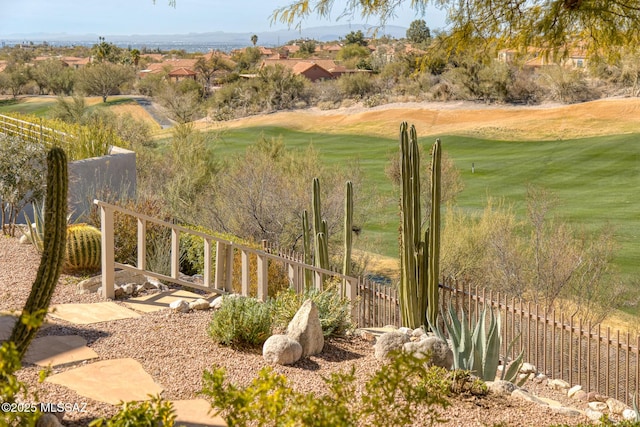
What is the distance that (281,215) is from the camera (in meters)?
20.6

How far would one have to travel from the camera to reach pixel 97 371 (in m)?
6.02

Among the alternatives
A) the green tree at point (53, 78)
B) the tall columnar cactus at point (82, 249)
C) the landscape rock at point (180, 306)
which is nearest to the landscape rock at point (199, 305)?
the landscape rock at point (180, 306)

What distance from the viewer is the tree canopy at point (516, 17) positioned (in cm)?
841

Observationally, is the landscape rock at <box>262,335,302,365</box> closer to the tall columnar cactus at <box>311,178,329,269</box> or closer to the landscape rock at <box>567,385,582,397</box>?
the landscape rock at <box>567,385,582,397</box>

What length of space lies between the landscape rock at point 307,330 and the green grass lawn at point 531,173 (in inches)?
774

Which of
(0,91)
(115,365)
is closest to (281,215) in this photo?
(115,365)

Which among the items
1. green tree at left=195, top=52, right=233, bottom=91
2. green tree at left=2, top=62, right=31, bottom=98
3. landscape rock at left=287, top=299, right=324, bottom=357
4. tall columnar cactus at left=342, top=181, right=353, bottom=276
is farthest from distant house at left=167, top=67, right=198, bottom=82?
landscape rock at left=287, top=299, right=324, bottom=357

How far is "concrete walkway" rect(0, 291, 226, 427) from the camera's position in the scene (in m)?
5.25

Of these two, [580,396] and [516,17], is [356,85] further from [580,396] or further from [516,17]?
[580,396]

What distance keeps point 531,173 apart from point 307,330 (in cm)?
3524

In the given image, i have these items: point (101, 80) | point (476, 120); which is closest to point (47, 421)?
point (476, 120)

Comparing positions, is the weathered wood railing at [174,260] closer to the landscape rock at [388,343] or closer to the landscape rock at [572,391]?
the landscape rock at [388,343]

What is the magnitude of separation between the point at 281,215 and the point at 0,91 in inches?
2350

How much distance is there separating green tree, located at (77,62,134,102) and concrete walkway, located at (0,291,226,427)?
62.7 meters
